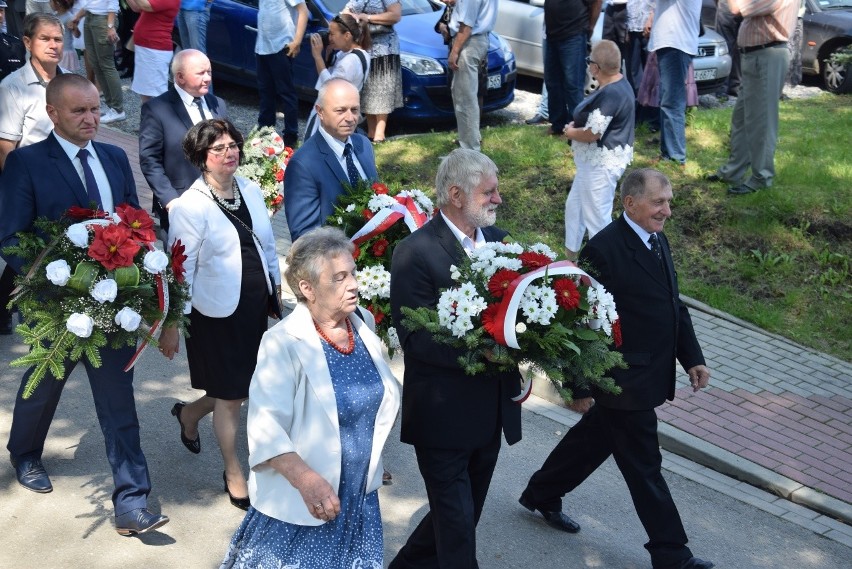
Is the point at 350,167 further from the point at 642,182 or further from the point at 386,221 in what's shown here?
the point at 642,182

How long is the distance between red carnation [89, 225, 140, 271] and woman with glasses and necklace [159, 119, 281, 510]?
539mm

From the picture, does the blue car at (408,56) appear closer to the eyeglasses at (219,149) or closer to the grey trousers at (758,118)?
the grey trousers at (758,118)

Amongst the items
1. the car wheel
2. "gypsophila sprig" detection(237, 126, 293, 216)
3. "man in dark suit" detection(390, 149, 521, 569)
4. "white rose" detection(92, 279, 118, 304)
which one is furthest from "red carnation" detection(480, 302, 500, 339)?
the car wheel

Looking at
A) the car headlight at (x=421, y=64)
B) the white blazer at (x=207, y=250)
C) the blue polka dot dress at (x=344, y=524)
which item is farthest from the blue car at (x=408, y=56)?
the blue polka dot dress at (x=344, y=524)

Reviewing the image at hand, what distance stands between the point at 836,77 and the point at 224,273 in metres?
13.6

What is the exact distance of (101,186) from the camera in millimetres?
6043

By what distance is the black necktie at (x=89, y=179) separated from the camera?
597cm

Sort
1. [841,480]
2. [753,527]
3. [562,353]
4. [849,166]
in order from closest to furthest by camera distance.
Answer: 1. [562,353]
2. [753,527]
3. [841,480]
4. [849,166]

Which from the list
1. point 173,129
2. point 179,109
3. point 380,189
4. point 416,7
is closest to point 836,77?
point 416,7

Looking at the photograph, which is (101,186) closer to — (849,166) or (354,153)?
(354,153)

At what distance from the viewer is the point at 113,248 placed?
5230mm

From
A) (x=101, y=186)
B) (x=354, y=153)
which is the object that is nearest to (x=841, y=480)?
(x=354, y=153)

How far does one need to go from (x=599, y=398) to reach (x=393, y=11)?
7.59 meters

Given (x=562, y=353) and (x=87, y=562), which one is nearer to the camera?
(x=562, y=353)
